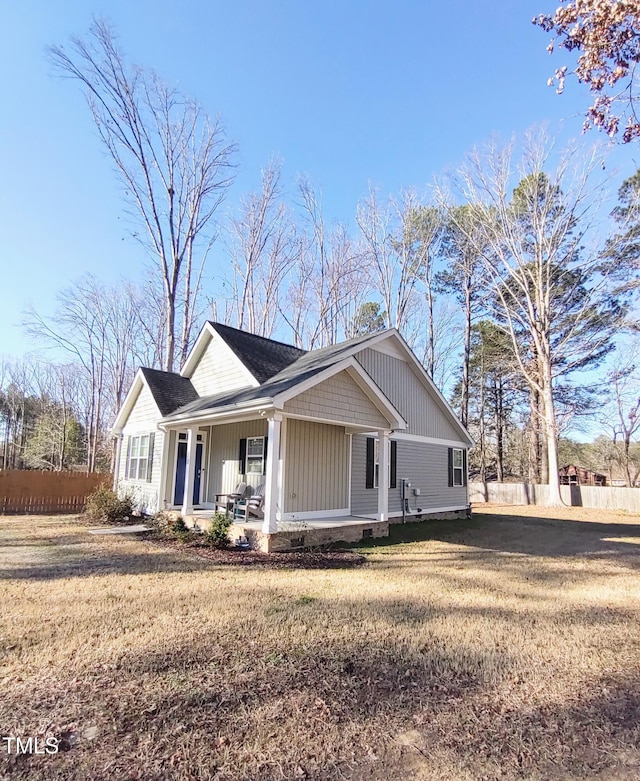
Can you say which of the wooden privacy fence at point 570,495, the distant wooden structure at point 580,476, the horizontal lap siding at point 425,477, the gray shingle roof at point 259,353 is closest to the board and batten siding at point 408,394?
the horizontal lap siding at point 425,477

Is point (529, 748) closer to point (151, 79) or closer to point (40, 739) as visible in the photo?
point (40, 739)

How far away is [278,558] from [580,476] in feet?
117

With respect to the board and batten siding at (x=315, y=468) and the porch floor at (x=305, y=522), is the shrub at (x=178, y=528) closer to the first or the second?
the porch floor at (x=305, y=522)

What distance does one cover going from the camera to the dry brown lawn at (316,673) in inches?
93.1

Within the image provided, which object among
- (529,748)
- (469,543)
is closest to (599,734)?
(529,748)

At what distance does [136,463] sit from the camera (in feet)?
Result: 45.0

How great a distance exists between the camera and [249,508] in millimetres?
9148

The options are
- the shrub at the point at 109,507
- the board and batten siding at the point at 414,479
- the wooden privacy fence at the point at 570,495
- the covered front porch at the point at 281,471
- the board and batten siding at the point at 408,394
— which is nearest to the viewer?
the covered front porch at the point at 281,471

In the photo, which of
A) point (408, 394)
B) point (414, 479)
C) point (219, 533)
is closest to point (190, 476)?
point (219, 533)

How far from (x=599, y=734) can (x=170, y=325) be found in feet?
55.6

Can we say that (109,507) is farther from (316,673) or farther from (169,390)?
(316,673)

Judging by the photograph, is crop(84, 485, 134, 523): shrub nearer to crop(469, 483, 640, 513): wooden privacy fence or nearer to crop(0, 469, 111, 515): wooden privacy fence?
crop(0, 469, 111, 515): wooden privacy fence

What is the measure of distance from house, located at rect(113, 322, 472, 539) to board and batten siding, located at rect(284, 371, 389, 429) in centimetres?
2

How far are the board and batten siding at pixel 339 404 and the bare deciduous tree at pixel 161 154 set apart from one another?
994 centimetres
